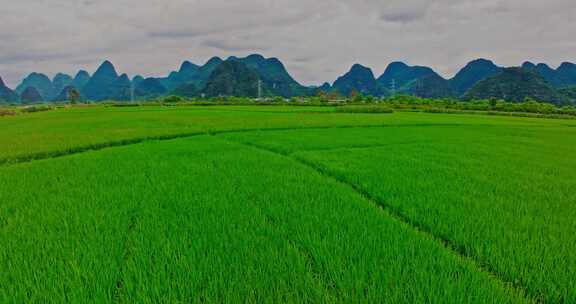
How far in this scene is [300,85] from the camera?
4963 inches

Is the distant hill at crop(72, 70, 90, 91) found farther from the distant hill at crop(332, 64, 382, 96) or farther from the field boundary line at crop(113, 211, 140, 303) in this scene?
the field boundary line at crop(113, 211, 140, 303)

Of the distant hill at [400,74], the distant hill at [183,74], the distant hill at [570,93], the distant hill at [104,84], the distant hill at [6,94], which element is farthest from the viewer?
the distant hill at [183,74]

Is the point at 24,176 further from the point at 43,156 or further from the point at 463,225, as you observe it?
the point at 463,225

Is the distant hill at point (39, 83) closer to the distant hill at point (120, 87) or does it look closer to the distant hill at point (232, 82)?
the distant hill at point (120, 87)

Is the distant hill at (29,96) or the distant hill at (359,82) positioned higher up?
the distant hill at (359,82)

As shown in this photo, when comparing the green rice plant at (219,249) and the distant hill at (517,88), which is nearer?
the green rice plant at (219,249)

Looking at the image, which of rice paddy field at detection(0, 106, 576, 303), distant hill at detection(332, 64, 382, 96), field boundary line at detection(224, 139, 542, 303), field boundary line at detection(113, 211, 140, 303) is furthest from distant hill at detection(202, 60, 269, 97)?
field boundary line at detection(113, 211, 140, 303)

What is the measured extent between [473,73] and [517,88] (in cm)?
5664

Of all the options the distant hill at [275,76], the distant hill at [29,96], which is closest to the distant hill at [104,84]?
the distant hill at [29,96]

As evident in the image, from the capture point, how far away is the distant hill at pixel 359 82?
12962 centimetres

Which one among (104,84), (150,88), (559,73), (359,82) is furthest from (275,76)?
(559,73)

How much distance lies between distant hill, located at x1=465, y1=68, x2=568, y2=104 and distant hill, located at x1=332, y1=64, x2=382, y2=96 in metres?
59.8

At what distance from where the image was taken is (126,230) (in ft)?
7.67

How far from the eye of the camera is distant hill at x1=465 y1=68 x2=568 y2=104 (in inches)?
2429
